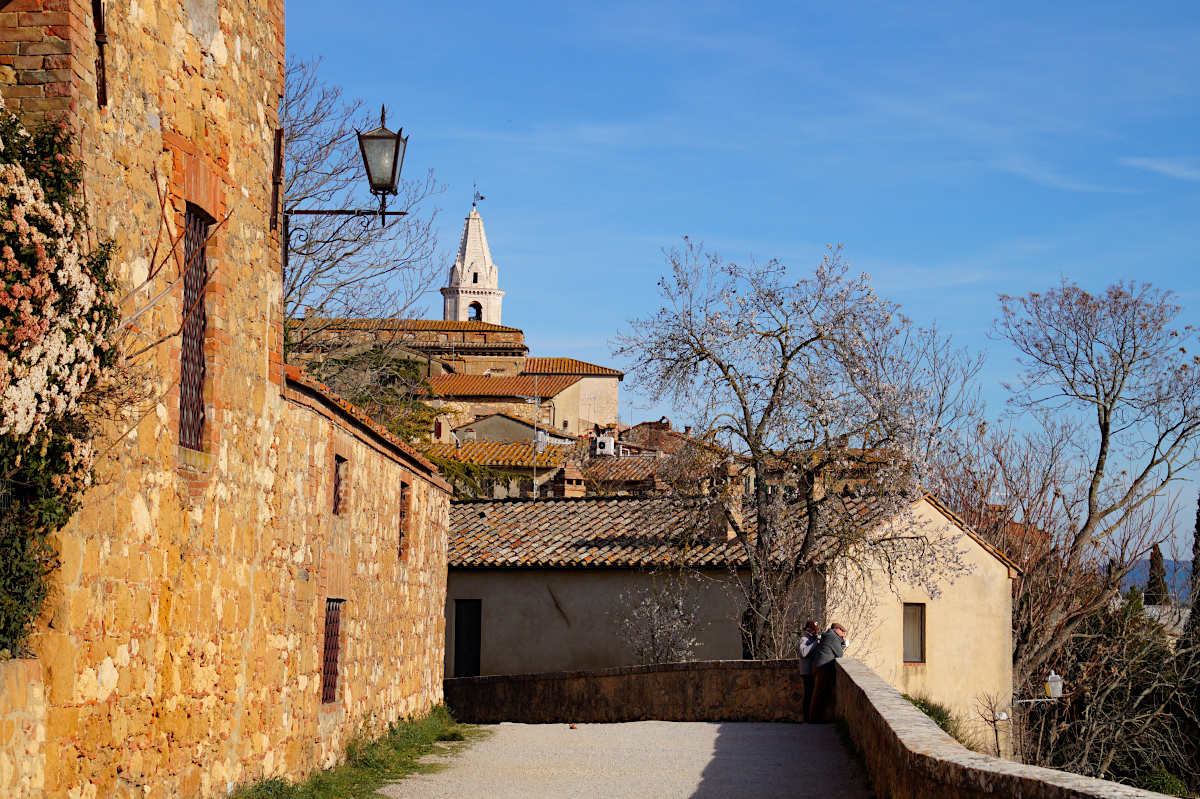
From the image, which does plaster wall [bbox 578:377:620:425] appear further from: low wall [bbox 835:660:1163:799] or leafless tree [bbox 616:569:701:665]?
low wall [bbox 835:660:1163:799]

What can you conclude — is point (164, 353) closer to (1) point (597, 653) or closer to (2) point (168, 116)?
(2) point (168, 116)

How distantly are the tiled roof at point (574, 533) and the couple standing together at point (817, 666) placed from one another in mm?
6648

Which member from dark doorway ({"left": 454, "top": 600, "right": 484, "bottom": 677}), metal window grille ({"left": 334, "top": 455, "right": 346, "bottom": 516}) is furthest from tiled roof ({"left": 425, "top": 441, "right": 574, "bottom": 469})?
metal window grille ({"left": 334, "top": 455, "right": 346, "bottom": 516})

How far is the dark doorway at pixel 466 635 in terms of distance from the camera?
23125 millimetres

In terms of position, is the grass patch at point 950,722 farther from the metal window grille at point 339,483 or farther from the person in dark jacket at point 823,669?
the metal window grille at point 339,483

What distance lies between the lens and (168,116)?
22.4 ft

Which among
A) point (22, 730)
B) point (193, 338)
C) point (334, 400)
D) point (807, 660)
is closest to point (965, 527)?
point (807, 660)

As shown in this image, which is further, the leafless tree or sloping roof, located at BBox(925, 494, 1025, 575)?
sloping roof, located at BBox(925, 494, 1025, 575)

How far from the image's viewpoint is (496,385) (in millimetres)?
63375

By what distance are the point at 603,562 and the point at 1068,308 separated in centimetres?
1789

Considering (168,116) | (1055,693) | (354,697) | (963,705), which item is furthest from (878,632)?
(168,116)

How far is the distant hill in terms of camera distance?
29.8 meters

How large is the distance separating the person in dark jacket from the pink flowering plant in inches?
409

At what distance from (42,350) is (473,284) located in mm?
99872
